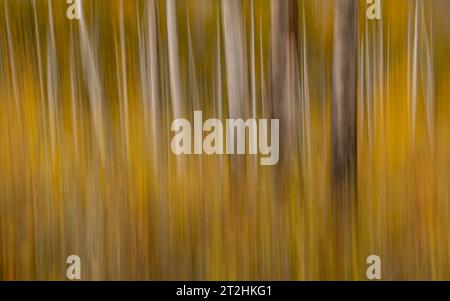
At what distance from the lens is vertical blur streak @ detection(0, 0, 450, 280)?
2.92 ft

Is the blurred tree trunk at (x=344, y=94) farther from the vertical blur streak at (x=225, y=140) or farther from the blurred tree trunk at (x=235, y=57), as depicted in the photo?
the blurred tree trunk at (x=235, y=57)

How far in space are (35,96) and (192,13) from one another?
1.16ft

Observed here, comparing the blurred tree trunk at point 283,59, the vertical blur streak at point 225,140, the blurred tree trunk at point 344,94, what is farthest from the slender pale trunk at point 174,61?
the blurred tree trunk at point 344,94

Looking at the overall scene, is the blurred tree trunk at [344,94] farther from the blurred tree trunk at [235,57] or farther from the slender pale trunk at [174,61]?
the slender pale trunk at [174,61]

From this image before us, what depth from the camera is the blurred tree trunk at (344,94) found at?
89 cm

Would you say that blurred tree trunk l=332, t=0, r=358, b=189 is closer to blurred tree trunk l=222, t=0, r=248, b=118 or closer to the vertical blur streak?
the vertical blur streak

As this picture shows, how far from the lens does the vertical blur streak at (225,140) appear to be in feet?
2.92

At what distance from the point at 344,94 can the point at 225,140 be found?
253mm

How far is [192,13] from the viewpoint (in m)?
0.90
